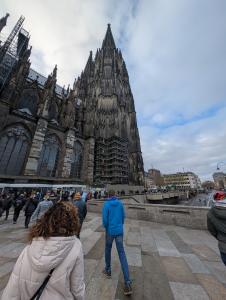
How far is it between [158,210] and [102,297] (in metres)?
6.05

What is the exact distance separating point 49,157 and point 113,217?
25474 millimetres

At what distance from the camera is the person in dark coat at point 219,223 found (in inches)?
80.2

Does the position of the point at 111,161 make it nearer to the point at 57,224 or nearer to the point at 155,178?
the point at 57,224

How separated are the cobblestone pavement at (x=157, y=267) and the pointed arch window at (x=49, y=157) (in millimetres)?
20571

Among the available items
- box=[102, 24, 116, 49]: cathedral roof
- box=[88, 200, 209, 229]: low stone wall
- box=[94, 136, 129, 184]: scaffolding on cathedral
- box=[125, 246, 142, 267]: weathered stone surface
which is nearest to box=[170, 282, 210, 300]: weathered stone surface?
box=[125, 246, 142, 267]: weathered stone surface

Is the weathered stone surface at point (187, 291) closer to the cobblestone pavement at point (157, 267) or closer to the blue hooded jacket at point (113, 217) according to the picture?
the cobblestone pavement at point (157, 267)

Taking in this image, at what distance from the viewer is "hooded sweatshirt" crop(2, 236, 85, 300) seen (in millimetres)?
1069

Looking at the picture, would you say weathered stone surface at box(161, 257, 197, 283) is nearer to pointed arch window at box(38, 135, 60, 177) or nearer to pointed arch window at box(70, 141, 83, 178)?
pointed arch window at box(38, 135, 60, 177)

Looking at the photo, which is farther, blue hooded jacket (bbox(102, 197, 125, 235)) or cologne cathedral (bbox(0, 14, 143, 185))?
cologne cathedral (bbox(0, 14, 143, 185))

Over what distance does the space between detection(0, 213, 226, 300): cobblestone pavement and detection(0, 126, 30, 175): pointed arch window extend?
61.3 ft

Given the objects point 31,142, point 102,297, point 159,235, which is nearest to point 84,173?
point 31,142

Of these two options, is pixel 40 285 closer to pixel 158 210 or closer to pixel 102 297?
pixel 102 297

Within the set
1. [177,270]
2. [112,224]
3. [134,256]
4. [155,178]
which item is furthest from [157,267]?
[155,178]

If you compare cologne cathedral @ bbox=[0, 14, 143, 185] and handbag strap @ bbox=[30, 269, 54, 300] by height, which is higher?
cologne cathedral @ bbox=[0, 14, 143, 185]
